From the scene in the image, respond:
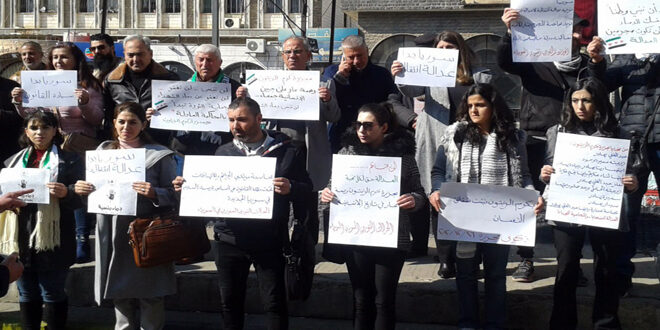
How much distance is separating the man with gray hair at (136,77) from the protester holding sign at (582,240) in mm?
2904

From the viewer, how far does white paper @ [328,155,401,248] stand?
15.3 ft

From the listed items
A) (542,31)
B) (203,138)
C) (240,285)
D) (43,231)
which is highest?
(542,31)

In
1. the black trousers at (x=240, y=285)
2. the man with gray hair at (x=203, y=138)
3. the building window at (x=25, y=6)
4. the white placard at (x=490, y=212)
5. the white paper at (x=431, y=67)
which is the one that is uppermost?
the building window at (x=25, y=6)

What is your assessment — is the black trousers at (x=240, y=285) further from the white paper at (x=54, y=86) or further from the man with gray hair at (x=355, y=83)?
the white paper at (x=54, y=86)

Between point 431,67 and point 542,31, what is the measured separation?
0.79 meters

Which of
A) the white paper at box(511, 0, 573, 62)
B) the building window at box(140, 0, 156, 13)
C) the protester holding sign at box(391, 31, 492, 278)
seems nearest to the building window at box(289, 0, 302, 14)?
the building window at box(140, 0, 156, 13)

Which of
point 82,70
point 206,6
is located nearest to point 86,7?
point 206,6

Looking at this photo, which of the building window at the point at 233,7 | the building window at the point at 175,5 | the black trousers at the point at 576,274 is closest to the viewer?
the black trousers at the point at 576,274

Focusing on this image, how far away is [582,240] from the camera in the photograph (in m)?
4.87

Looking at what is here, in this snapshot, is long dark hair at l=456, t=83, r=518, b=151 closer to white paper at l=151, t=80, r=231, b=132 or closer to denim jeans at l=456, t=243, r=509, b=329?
denim jeans at l=456, t=243, r=509, b=329

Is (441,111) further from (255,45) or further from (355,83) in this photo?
(255,45)

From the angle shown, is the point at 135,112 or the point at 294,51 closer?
the point at 135,112

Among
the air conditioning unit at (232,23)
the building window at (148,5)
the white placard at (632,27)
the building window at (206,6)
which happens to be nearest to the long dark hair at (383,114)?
the white placard at (632,27)

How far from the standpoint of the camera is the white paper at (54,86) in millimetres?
5699
